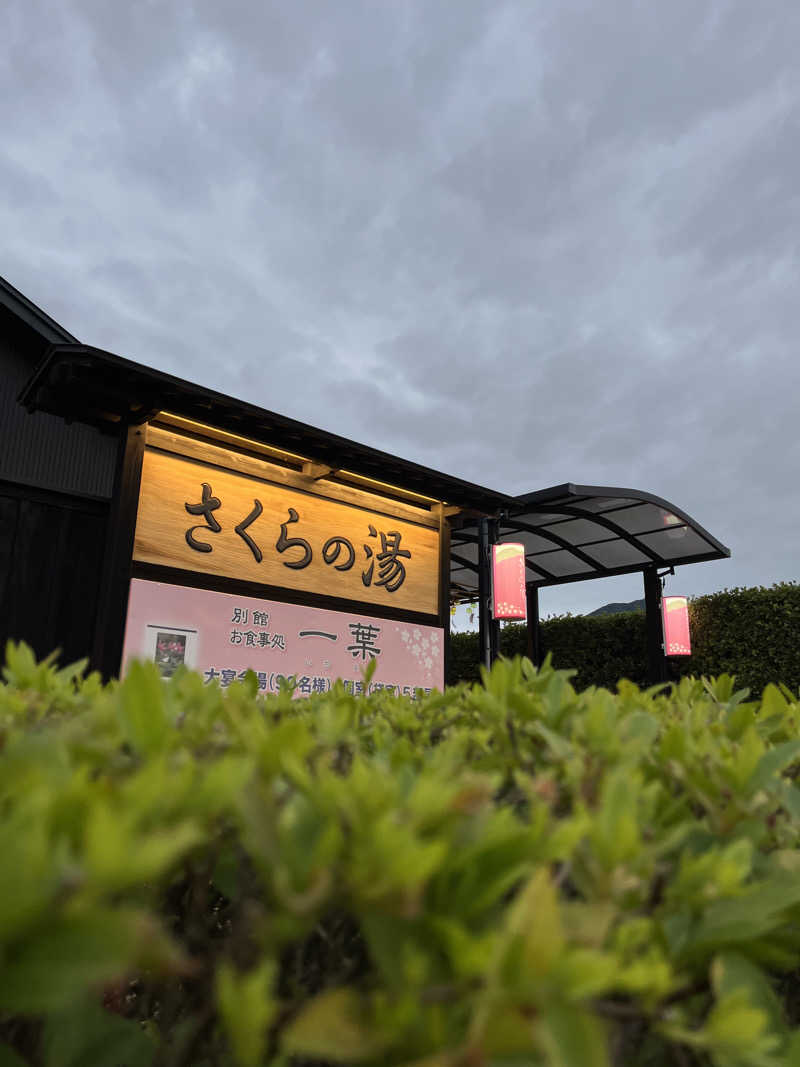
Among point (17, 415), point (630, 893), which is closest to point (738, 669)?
point (17, 415)

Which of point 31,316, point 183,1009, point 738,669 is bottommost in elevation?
point 183,1009

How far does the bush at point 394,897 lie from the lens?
1.37 feet

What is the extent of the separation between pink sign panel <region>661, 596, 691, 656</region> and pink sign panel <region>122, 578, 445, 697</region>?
5.84 meters

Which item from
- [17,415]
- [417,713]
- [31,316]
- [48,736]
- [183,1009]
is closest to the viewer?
[48,736]

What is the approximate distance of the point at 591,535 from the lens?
38.0 feet

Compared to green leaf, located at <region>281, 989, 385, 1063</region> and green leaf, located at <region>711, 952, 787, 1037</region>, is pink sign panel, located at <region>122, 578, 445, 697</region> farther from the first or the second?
green leaf, located at <region>281, 989, 385, 1063</region>

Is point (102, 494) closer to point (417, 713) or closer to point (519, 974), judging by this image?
point (417, 713)

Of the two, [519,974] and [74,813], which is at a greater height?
[74,813]

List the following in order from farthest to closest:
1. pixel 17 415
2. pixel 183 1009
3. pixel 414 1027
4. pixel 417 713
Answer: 1. pixel 17 415
2. pixel 417 713
3. pixel 183 1009
4. pixel 414 1027

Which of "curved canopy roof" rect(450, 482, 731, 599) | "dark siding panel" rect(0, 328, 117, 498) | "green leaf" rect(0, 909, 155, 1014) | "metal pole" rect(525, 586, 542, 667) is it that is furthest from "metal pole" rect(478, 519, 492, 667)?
"green leaf" rect(0, 909, 155, 1014)

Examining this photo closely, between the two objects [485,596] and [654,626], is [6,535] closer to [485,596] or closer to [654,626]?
[485,596]

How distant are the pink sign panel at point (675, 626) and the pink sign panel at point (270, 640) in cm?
584

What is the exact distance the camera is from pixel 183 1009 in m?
1.07

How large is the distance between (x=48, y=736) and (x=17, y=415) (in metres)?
7.54
